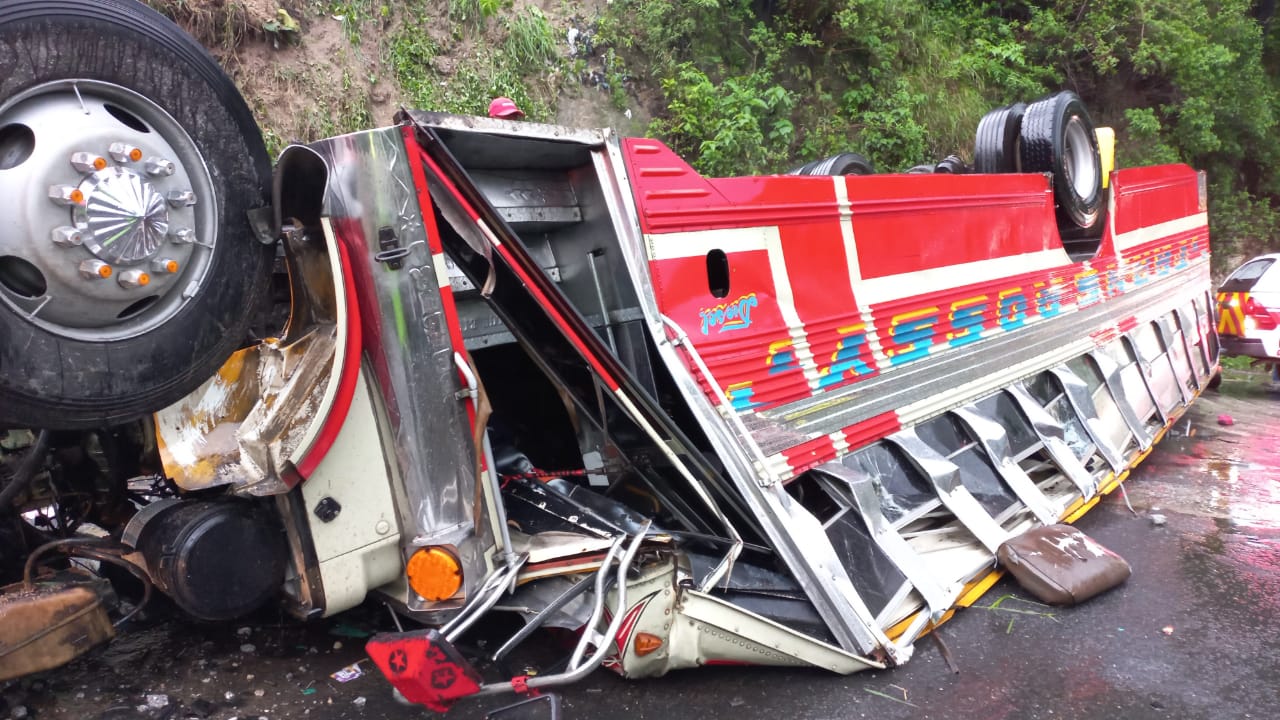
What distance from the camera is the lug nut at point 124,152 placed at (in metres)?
1.95

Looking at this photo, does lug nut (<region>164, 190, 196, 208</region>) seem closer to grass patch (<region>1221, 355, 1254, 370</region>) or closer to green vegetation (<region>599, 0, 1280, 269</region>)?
green vegetation (<region>599, 0, 1280, 269</region>)

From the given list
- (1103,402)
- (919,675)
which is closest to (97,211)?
(919,675)

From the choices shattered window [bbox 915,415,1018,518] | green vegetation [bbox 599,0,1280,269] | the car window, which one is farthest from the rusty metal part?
the car window

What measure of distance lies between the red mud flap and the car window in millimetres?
10175

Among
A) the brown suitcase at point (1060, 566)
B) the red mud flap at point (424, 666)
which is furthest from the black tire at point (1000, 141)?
the red mud flap at point (424, 666)

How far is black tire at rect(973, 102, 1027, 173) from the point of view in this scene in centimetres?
584

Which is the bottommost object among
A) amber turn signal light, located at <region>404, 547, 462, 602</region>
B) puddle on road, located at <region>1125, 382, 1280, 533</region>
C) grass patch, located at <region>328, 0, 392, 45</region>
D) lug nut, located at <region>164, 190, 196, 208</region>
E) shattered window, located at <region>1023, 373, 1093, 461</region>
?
puddle on road, located at <region>1125, 382, 1280, 533</region>

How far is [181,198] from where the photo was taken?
207 centimetres

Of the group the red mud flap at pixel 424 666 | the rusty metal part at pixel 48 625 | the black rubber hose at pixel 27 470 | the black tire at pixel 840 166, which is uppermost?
the black tire at pixel 840 166

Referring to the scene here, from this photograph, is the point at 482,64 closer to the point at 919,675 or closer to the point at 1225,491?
the point at 919,675

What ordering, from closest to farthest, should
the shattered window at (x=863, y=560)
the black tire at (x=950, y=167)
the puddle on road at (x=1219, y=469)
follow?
the shattered window at (x=863, y=560)
the puddle on road at (x=1219, y=469)
the black tire at (x=950, y=167)

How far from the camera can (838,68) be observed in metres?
10.1

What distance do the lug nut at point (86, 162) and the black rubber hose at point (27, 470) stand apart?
741mm

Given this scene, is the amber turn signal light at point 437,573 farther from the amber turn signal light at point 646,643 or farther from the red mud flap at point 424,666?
the amber turn signal light at point 646,643
